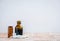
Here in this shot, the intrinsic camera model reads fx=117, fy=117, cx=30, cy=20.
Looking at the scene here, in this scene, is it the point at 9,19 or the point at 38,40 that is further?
the point at 9,19

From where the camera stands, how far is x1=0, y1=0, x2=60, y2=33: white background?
2.24 metres

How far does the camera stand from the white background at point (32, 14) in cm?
224

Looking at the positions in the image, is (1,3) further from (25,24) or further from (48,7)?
(48,7)

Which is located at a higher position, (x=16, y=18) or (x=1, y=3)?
(x=1, y=3)

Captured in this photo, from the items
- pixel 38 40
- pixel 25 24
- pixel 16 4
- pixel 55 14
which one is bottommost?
pixel 38 40

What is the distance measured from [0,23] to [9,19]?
0.19 metres

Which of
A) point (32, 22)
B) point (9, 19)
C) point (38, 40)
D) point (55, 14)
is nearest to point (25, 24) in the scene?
point (32, 22)

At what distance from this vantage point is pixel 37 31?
2281 millimetres

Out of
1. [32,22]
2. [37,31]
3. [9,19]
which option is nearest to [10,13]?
[9,19]

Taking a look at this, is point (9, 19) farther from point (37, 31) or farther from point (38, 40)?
point (38, 40)

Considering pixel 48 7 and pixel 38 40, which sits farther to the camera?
pixel 48 7

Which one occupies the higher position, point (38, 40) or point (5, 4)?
point (5, 4)

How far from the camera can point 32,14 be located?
2.26 metres

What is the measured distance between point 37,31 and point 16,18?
1.57ft
